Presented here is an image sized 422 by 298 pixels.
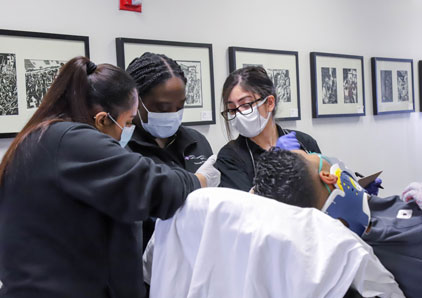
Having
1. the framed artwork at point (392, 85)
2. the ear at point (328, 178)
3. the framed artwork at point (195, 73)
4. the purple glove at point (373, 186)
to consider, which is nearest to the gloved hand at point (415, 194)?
the ear at point (328, 178)

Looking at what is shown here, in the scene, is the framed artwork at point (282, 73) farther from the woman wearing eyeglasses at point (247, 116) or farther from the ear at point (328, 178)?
the ear at point (328, 178)

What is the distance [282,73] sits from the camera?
9.53ft

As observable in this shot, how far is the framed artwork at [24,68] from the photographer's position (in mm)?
1930

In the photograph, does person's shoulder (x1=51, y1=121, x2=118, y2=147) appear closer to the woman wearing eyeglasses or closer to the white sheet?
the white sheet

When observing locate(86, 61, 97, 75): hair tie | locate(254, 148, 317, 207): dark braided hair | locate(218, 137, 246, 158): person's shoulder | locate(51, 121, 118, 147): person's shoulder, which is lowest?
locate(254, 148, 317, 207): dark braided hair

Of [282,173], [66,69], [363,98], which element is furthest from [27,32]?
[363,98]

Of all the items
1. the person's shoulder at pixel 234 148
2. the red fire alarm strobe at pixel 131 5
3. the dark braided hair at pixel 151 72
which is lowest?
the person's shoulder at pixel 234 148

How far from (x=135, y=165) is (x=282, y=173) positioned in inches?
15.1

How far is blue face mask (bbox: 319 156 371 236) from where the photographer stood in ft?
3.64

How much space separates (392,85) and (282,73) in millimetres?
1286

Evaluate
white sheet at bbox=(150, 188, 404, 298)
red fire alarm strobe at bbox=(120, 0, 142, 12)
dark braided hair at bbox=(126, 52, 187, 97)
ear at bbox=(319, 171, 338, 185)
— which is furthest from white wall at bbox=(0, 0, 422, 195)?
ear at bbox=(319, 171, 338, 185)

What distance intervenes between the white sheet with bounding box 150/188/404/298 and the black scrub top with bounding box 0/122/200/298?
0.33 ft

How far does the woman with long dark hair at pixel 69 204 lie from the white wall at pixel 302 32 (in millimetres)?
1110

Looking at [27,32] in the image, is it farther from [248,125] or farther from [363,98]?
[363,98]
